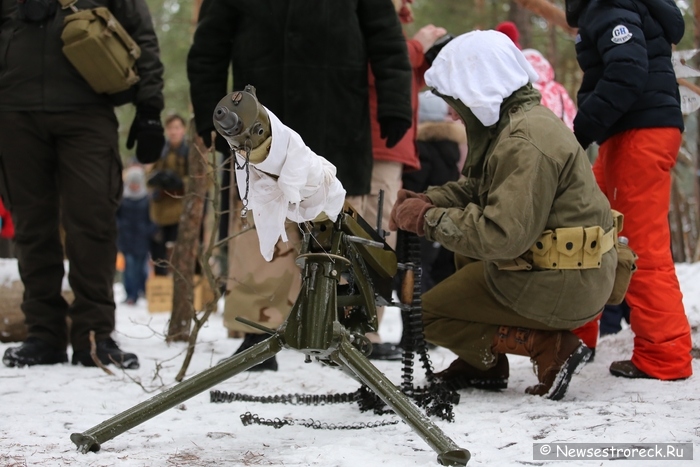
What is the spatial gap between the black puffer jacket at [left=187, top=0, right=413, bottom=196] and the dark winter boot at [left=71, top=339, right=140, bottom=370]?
3.88 feet

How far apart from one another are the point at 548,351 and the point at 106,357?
2150mm

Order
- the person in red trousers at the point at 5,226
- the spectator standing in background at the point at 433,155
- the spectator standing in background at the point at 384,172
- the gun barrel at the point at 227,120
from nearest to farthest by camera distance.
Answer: the gun barrel at the point at 227,120 < the spectator standing in background at the point at 384,172 < the spectator standing in background at the point at 433,155 < the person in red trousers at the point at 5,226

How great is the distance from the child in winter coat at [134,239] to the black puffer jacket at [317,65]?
6.25 meters

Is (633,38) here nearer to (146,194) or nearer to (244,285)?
(244,285)

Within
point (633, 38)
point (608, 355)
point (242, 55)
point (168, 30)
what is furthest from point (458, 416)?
point (168, 30)

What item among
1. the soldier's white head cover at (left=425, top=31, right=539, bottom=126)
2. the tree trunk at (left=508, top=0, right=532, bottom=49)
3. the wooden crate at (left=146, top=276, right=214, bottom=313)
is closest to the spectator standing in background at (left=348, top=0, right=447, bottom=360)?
the soldier's white head cover at (left=425, top=31, right=539, bottom=126)

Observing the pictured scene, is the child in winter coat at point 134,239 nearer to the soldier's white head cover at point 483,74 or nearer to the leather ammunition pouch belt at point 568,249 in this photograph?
the soldier's white head cover at point 483,74

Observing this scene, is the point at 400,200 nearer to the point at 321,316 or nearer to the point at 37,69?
the point at 321,316

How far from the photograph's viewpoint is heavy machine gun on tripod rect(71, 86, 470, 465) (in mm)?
2344

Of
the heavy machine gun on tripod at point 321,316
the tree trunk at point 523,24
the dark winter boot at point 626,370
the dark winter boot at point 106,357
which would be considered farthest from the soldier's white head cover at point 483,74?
the tree trunk at point 523,24

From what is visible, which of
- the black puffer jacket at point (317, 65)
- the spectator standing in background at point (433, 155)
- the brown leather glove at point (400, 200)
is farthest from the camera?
the spectator standing in background at point (433, 155)

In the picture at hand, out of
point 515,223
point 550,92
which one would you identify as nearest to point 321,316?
point 515,223

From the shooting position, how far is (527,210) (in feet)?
9.72

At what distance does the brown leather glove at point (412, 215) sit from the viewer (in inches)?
123
